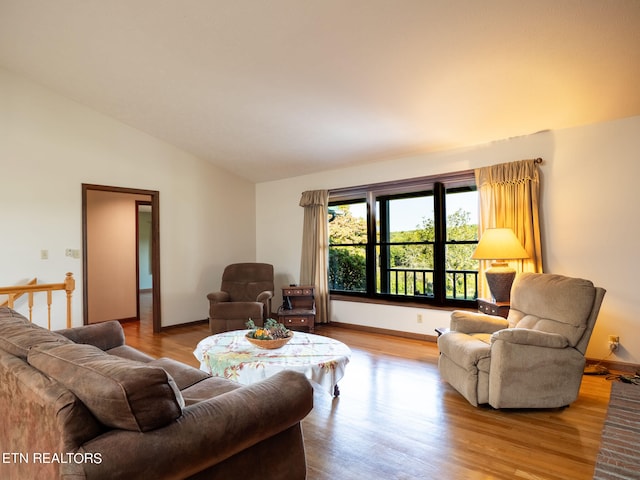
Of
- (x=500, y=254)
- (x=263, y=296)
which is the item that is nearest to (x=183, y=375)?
(x=263, y=296)

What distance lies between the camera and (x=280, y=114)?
416 centimetres

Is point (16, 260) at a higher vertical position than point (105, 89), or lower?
lower

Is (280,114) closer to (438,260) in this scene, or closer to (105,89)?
(105,89)

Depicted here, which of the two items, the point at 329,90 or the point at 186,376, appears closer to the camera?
the point at 186,376

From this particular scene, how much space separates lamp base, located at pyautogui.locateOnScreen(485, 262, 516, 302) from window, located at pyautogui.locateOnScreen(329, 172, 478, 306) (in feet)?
2.65

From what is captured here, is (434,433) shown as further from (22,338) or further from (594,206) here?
(594,206)

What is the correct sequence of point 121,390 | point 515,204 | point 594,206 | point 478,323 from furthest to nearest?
point 515,204 < point 594,206 < point 478,323 < point 121,390

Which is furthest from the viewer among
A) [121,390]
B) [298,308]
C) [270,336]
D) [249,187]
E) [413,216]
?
[249,187]

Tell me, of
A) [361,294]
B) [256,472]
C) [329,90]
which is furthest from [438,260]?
[256,472]

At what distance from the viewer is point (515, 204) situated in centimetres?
391

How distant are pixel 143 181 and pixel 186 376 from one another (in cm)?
383

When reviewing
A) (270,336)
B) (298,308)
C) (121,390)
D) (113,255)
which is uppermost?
(113,255)

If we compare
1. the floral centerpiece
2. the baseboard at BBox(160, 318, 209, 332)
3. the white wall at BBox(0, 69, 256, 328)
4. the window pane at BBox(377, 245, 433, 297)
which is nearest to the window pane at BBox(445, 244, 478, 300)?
the window pane at BBox(377, 245, 433, 297)

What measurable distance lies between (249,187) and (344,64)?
3.78 meters
